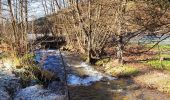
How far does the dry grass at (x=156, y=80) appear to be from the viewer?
21.0 metres

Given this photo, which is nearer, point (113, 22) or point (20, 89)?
point (20, 89)

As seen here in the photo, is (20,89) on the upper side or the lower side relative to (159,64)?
lower

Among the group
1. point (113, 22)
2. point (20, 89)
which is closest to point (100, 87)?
point (20, 89)

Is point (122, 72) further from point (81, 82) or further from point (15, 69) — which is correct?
point (15, 69)

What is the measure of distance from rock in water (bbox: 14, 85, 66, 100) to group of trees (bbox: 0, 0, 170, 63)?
3.94 metres

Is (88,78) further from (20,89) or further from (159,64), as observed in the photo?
(20,89)

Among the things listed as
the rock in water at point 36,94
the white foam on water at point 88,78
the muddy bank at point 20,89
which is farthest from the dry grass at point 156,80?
the rock in water at point 36,94

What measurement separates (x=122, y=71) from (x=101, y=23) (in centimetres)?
812

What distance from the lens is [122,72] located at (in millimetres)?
25734

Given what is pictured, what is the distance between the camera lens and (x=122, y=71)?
25891 millimetres

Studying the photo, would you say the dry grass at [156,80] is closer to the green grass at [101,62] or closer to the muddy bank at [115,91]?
the muddy bank at [115,91]

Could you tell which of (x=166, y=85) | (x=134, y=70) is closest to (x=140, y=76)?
(x=134, y=70)

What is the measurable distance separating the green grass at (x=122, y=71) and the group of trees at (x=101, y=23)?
42.9 inches

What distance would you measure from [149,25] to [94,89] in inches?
501
